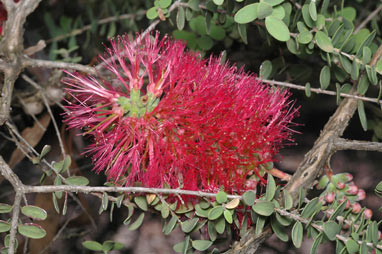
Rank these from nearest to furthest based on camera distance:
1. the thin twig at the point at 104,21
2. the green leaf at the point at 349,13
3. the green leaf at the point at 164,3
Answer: the green leaf at the point at 164,3
the green leaf at the point at 349,13
the thin twig at the point at 104,21

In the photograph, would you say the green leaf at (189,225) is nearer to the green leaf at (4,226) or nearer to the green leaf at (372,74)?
the green leaf at (4,226)

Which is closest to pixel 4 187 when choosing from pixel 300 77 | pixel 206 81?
pixel 206 81

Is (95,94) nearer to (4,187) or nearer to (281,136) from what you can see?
(281,136)

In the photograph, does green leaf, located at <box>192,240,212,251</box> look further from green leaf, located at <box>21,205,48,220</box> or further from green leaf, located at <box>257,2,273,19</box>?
green leaf, located at <box>257,2,273,19</box>

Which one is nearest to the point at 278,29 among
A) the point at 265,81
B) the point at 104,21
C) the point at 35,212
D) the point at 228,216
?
the point at 265,81

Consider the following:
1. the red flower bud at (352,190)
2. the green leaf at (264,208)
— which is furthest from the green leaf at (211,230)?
the red flower bud at (352,190)

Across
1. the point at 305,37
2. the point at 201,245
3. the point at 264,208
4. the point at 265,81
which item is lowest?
the point at 201,245

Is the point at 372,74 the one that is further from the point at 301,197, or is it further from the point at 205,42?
the point at 205,42
